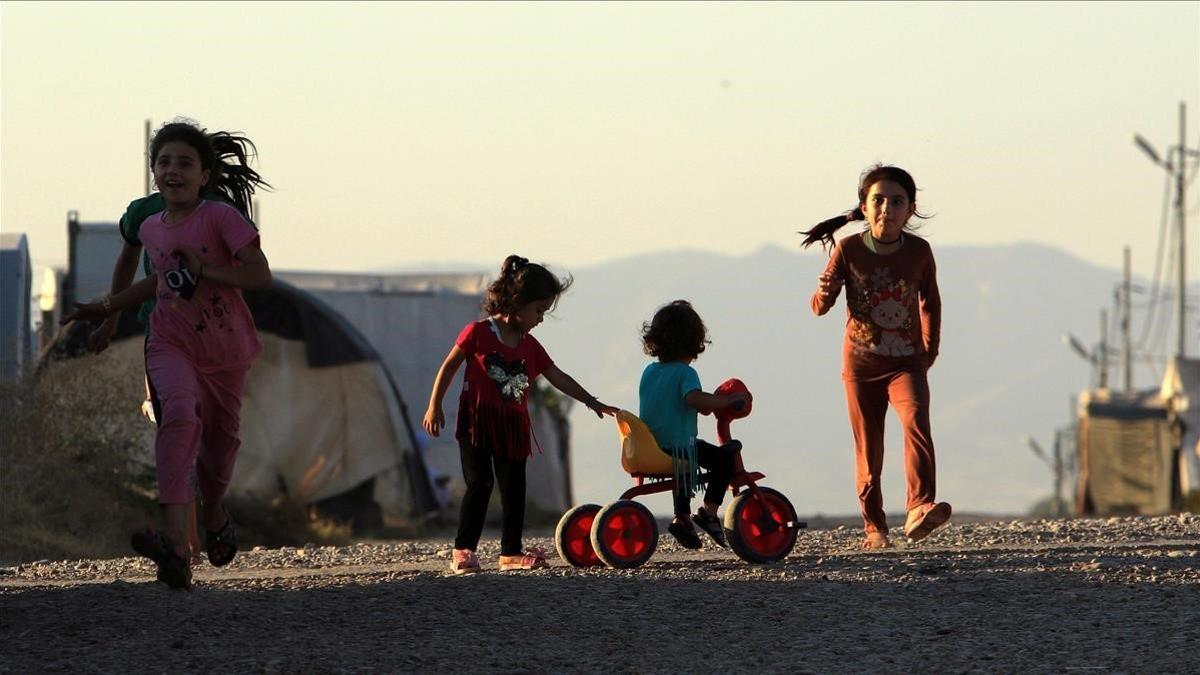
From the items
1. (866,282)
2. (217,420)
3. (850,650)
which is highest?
(866,282)

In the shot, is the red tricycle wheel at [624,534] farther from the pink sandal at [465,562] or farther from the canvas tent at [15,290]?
the canvas tent at [15,290]

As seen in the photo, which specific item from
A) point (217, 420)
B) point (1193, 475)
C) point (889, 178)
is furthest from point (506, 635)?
point (1193, 475)

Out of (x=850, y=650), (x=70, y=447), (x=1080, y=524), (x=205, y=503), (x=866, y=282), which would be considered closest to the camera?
(x=850, y=650)

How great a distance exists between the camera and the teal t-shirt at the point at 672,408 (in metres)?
9.37

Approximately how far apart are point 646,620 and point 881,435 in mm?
3326

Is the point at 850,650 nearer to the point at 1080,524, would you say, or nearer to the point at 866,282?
the point at 866,282

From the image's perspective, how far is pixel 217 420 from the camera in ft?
27.6

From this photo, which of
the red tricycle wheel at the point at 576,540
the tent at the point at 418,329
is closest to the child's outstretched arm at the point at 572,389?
the red tricycle wheel at the point at 576,540

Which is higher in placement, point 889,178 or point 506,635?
point 889,178

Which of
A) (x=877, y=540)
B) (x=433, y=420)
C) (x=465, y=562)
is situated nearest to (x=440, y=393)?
(x=433, y=420)

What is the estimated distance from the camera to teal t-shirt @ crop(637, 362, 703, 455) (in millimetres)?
9367

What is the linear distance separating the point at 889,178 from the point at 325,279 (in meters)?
19.4

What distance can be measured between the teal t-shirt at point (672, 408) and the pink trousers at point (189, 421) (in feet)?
6.01

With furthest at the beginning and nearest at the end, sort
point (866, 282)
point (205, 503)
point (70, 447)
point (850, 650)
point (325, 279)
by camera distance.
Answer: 1. point (325, 279)
2. point (70, 447)
3. point (866, 282)
4. point (205, 503)
5. point (850, 650)
